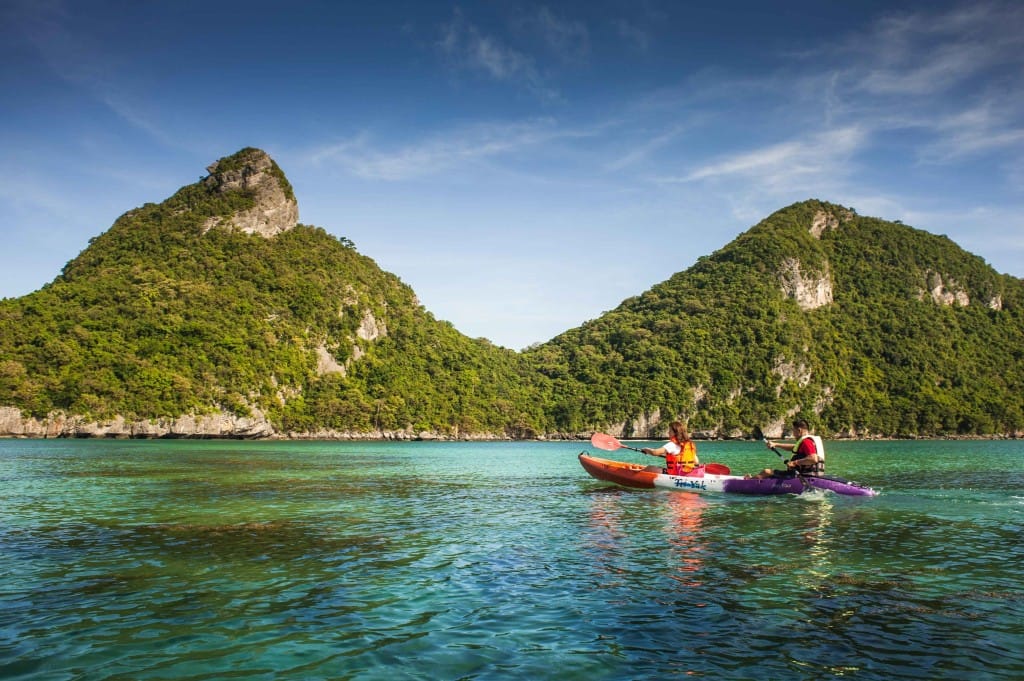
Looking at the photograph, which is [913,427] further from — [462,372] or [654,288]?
[462,372]

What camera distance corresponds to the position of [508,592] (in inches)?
341

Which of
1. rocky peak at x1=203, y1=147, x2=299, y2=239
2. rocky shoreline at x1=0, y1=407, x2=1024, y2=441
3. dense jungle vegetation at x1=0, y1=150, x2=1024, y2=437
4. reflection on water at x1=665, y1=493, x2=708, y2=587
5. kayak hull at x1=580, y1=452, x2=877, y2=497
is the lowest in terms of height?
rocky shoreline at x1=0, y1=407, x2=1024, y2=441

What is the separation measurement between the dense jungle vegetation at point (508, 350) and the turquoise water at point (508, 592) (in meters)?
86.4

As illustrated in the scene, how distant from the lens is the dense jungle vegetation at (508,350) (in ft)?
310

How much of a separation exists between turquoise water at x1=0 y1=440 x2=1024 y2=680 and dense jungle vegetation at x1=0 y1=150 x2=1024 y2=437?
86.4 meters

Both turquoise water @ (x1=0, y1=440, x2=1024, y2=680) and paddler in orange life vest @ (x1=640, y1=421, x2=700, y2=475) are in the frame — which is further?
paddler in orange life vest @ (x1=640, y1=421, x2=700, y2=475)

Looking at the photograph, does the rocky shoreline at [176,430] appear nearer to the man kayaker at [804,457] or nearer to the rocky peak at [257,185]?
the rocky peak at [257,185]

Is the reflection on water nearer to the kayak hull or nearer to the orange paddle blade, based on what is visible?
the kayak hull

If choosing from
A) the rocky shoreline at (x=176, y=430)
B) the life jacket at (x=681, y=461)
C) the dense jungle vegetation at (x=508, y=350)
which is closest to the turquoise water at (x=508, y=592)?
the life jacket at (x=681, y=461)

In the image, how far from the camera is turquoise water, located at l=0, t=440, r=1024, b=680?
19.7 ft

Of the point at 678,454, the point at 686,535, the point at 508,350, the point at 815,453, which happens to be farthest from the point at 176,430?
the point at 508,350

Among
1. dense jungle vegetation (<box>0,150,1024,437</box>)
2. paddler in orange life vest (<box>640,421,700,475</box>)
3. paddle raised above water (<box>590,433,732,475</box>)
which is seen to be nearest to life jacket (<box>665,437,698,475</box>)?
paddler in orange life vest (<box>640,421,700,475</box>)

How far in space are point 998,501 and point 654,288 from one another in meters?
177

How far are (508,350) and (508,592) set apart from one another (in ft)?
566
